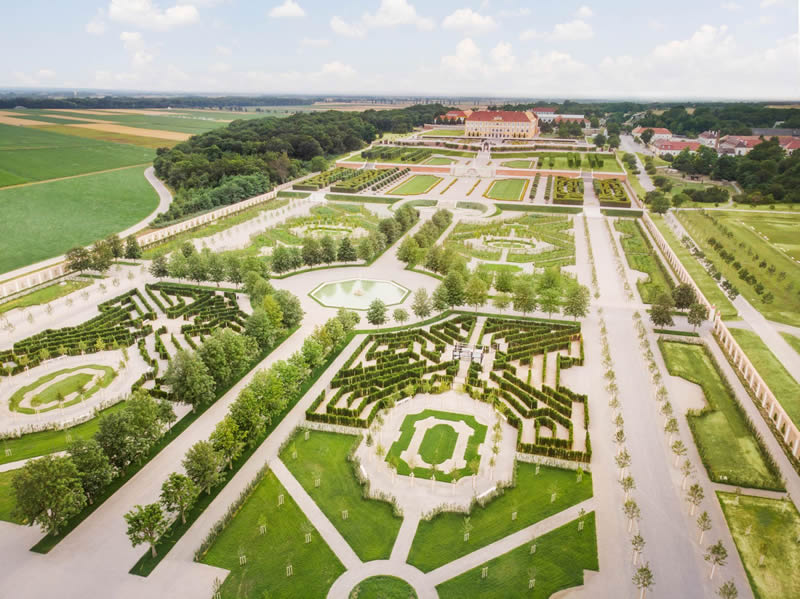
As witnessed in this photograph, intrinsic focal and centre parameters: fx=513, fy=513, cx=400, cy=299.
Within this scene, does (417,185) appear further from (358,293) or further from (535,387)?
(535,387)

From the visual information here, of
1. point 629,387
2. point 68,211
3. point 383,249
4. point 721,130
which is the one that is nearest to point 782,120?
point 721,130

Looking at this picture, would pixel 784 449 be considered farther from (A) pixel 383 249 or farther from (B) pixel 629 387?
(A) pixel 383 249

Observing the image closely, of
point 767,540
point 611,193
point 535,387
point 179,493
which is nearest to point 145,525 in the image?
point 179,493

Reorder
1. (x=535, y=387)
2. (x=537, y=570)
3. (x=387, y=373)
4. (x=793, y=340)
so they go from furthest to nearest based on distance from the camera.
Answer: (x=793, y=340) < (x=387, y=373) < (x=535, y=387) < (x=537, y=570)

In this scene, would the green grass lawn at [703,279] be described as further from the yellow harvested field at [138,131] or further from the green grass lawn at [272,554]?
the yellow harvested field at [138,131]

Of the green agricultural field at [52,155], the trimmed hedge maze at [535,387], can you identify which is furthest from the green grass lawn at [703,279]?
the green agricultural field at [52,155]
